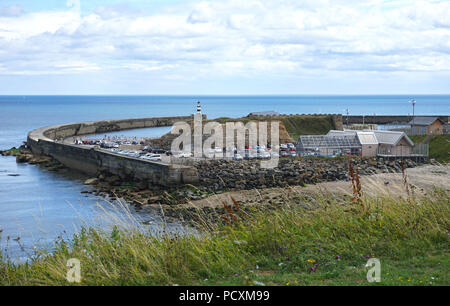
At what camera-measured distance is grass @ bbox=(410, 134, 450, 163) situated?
3900 centimetres

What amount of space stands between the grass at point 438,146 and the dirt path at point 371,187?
11.2 metres

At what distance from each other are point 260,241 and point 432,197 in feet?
11.5

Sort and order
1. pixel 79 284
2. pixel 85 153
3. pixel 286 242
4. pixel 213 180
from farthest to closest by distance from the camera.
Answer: pixel 85 153, pixel 213 180, pixel 286 242, pixel 79 284

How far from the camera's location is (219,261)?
6.04 m

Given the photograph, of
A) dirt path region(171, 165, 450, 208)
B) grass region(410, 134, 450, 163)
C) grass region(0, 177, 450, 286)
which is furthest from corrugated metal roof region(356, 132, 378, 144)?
grass region(0, 177, 450, 286)

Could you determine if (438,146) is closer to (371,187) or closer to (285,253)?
(371,187)

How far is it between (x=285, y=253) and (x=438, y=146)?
1600 inches

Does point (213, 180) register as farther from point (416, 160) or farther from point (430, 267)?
point (430, 267)

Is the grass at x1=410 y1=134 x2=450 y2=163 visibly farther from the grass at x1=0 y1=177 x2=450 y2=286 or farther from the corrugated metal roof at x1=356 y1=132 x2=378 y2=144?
the grass at x1=0 y1=177 x2=450 y2=286

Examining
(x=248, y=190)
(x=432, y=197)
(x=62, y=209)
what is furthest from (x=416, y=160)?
(x=432, y=197)

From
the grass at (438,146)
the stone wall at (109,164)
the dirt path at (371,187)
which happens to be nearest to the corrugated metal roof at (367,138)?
the grass at (438,146)

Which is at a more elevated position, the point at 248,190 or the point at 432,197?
the point at 432,197

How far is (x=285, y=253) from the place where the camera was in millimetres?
6430

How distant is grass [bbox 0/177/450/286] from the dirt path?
1.08m
